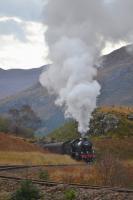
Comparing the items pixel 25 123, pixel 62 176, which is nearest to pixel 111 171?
pixel 62 176

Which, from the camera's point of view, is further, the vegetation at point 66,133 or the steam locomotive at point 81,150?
the vegetation at point 66,133

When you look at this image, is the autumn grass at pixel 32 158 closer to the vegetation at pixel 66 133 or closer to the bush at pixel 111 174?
the bush at pixel 111 174

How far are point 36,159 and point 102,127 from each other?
40.3 metres

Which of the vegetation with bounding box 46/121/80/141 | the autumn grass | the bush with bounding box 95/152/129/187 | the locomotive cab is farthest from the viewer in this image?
the vegetation with bounding box 46/121/80/141

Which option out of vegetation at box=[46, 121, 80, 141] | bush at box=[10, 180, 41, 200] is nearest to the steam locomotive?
vegetation at box=[46, 121, 80, 141]

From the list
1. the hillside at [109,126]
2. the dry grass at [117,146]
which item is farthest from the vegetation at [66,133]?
the dry grass at [117,146]

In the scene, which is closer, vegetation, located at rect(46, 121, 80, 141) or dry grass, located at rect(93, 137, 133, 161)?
dry grass, located at rect(93, 137, 133, 161)

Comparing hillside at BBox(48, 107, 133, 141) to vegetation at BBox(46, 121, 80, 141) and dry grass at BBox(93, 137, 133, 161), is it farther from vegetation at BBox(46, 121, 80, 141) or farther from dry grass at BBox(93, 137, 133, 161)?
dry grass at BBox(93, 137, 133, 161)

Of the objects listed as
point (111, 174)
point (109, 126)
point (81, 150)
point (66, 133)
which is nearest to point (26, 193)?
point (111, 174)

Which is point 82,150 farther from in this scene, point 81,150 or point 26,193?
point 26,193

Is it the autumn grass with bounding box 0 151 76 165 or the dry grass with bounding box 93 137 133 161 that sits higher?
the dry grass with bounding box 93 137 133 161

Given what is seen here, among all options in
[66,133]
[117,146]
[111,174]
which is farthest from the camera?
[66,133]

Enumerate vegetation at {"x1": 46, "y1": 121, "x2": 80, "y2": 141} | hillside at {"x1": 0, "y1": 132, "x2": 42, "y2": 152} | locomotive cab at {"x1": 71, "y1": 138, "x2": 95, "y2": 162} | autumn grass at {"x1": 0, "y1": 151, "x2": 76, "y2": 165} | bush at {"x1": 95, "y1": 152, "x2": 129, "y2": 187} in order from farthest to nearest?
vegetation at {"x1": 46, "y1": 121, "x2": 80, "y2": 141}, hillside at {"x1": 0, "y1": 132, "x2": 42, "y2": 152}, locomotive cab at {"x1": 71, "y1": 138, "x2": 95, "y2": 162}, autumn grass at {"x1": 0, "y1": 151, "x2": 76, "y2": 165}, bush at {"x1": 95, "y1": 152, "x2": 129, "y2": 187}

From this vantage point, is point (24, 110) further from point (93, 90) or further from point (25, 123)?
point (93, 90)
